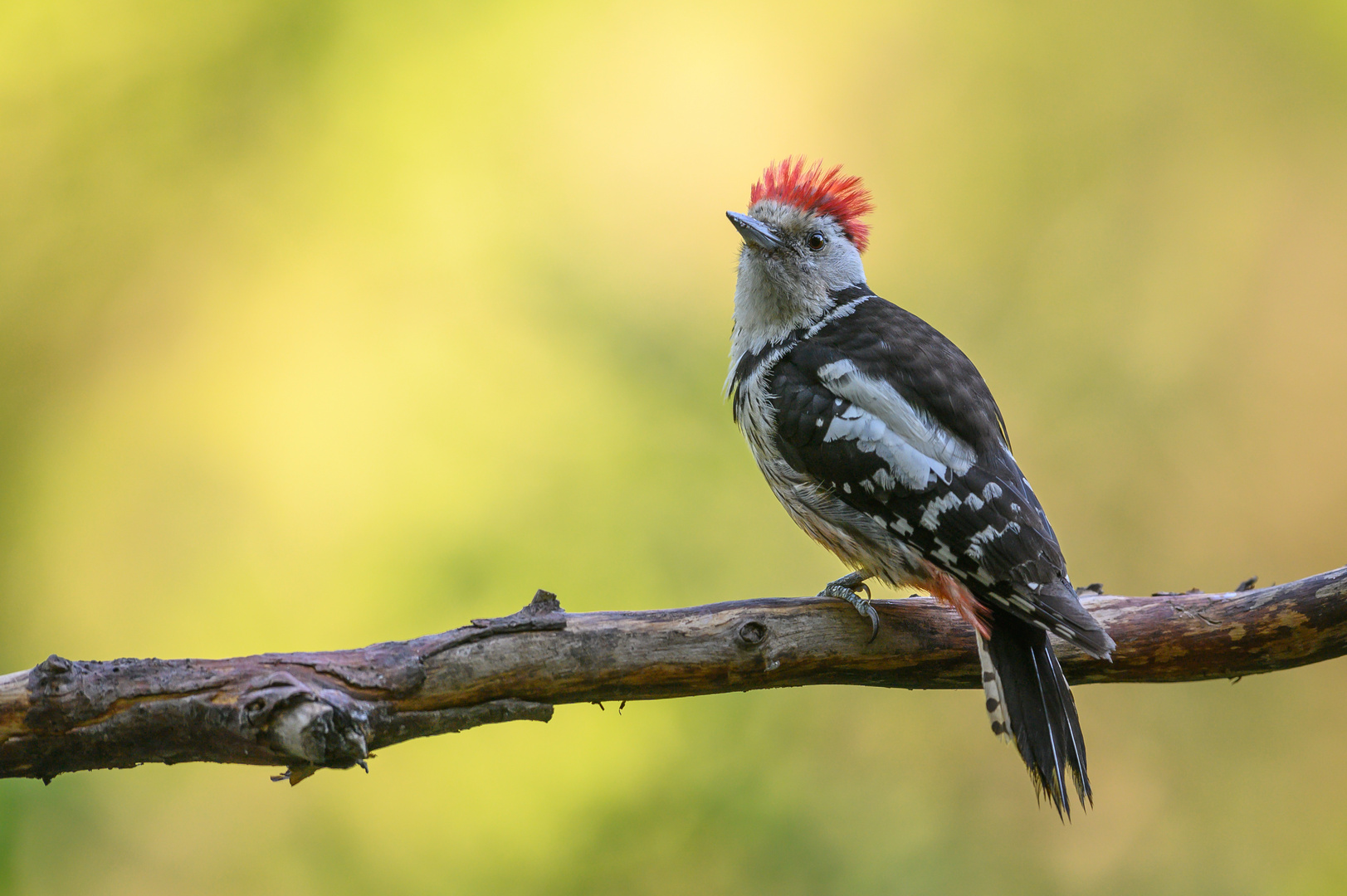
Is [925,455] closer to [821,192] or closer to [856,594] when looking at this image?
[856,594]

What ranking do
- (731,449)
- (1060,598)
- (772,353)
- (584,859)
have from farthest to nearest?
(731,449), (584,859), (772,353), (1060,598)

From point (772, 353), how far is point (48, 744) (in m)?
1.63

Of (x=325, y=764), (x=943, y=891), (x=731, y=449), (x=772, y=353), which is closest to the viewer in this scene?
(x=325, y=764)

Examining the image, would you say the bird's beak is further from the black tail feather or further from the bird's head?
the black tail feather

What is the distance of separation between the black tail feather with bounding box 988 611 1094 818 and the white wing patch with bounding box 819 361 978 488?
1.14 feet

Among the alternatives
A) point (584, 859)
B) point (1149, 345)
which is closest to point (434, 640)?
point (584, 859)

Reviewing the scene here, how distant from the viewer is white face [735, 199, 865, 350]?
2.47 metres

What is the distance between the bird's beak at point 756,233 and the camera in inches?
96.7

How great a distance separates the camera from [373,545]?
3.70m

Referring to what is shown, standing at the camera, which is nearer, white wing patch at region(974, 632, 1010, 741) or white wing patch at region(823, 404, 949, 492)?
white wing patch at region(974, 632, 1010, 741)

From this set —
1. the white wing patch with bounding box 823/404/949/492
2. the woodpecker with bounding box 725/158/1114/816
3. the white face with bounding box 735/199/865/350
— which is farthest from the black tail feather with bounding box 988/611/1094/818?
the white face with bounding box 735/199/865/350

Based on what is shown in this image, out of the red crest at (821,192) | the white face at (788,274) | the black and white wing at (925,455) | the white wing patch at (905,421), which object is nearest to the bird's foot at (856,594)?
the black and white wing at (925,455)

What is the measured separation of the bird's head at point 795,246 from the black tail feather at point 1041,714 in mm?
946

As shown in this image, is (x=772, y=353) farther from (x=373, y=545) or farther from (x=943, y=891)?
(x=943, y=891)
